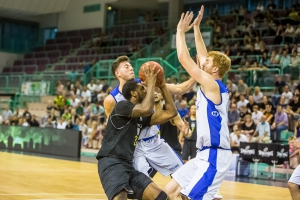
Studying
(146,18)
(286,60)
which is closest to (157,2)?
(146,18)

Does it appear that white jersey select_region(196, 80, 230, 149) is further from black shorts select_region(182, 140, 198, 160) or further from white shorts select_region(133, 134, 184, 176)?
black shorts select_region(182, 140, 198, 160)

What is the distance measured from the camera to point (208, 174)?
539cm

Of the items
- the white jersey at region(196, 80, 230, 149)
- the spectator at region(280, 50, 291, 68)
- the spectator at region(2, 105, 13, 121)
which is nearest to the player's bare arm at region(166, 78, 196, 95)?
the white jersey at region(196, 80, 230, 149)

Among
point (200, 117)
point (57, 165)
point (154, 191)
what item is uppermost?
point (200, 117)

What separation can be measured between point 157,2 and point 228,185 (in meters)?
20.1

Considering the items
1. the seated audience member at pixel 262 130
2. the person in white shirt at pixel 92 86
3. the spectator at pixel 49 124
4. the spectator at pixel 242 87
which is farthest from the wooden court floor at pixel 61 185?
the person in white shirt at pixel 92 86

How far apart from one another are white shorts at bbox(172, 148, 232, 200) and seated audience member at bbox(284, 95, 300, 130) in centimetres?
996

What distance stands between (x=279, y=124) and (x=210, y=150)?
1004 centimetres

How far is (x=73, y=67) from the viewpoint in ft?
90.2

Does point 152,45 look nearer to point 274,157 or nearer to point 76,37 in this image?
point 76,37

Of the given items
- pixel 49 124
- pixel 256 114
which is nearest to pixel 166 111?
pixel 256 114

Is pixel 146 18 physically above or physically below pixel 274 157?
above

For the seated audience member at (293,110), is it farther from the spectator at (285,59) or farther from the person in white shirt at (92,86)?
the person in white shirt at (92,86)

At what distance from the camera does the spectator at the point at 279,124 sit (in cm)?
1506
